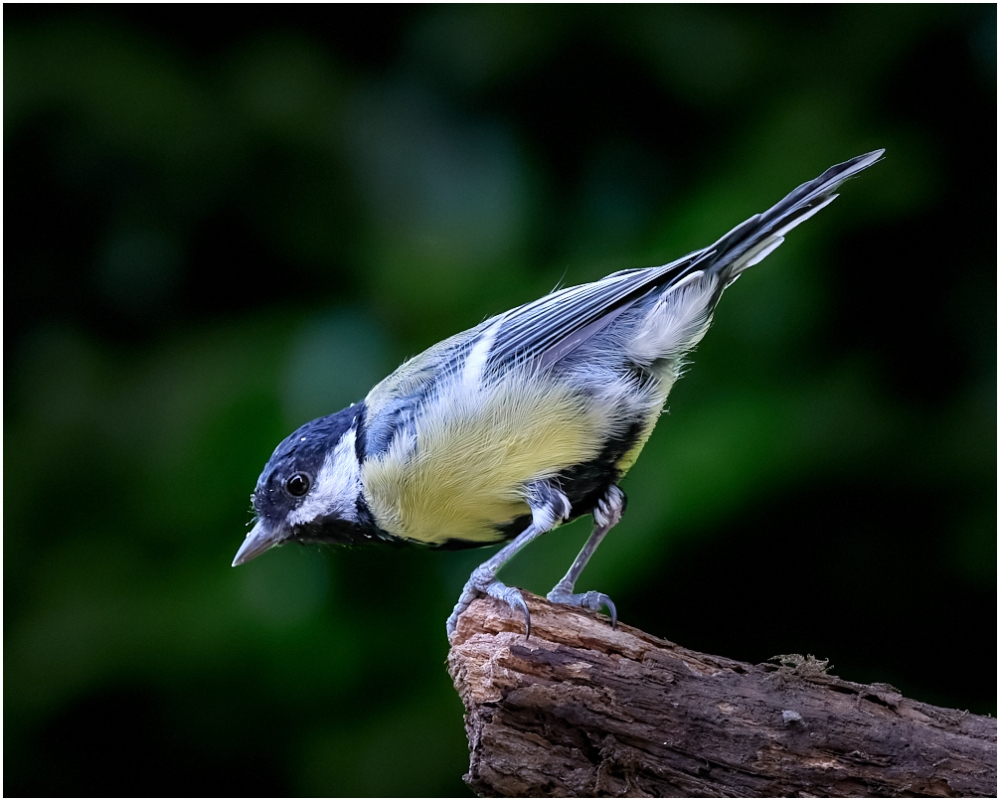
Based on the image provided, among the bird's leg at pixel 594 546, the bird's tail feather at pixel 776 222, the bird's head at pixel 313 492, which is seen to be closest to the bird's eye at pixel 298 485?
the bird's head at pixel 313 492

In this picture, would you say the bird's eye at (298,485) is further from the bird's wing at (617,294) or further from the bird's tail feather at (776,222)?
the bird's tail feather at (776,222)

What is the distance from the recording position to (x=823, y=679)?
1466 mm

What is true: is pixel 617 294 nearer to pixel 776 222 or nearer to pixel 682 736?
pixel 776 222

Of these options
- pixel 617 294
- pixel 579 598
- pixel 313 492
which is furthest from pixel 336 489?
pixel 617 294

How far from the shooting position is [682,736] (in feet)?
4.53

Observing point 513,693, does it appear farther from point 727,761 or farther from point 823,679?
point 823,679

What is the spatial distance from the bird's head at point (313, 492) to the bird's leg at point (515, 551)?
26 centimetres

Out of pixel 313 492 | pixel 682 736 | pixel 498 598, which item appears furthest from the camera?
pixel 313 492

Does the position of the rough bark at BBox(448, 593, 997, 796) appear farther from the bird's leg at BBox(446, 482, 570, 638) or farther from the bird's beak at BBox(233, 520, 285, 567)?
the bird's beak at BBox(233, 520, 285, 567)

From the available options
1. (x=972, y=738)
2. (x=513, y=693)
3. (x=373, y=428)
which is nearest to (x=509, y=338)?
(x=373, y=428)

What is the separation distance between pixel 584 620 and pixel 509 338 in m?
0.53

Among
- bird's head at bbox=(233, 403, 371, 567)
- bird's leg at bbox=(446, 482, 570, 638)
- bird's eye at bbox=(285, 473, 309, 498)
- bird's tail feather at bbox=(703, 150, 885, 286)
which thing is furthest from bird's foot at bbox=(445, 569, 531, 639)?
bird's tail feather at bbox=(703, 150, 885, 286)

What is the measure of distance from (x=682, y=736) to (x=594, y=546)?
48cm

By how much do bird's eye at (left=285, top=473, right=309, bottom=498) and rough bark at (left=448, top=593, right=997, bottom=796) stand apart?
1.67 feet
